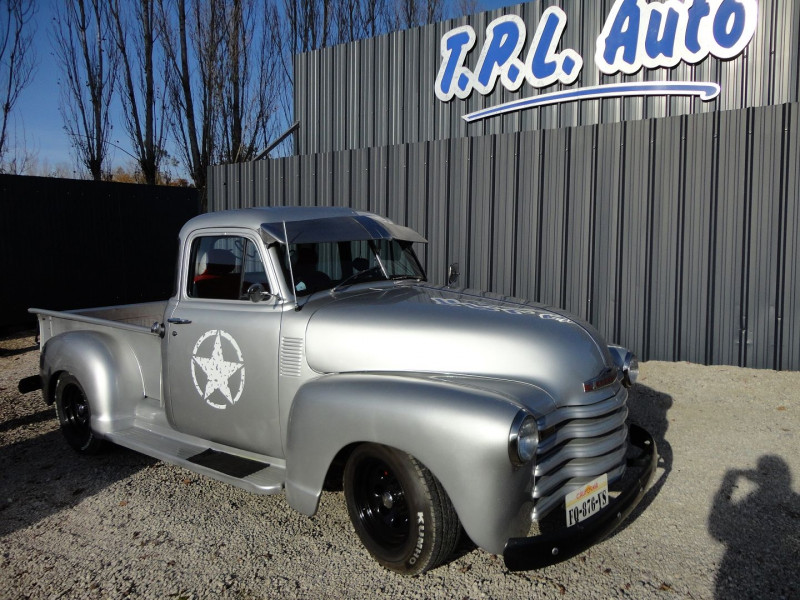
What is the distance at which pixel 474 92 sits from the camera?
1041cm

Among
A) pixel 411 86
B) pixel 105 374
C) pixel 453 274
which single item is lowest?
pixel 105 374

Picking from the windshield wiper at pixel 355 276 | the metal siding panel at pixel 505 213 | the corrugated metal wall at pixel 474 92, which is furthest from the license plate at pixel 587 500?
the corrugated metal wall at pixel 474 92

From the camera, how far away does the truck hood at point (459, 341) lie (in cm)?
322

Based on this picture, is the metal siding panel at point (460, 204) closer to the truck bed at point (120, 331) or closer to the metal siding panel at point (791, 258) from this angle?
the metal siding panel at point (791, 258)

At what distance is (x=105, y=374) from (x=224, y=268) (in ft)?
4.60

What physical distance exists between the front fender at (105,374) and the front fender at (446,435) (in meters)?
2.15

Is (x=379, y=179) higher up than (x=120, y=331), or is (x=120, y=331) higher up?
(x=379, y=179)

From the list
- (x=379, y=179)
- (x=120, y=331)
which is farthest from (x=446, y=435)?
(x=379, y=179)

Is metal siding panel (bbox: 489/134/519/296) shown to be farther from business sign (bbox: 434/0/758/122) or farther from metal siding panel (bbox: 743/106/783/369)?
metal siding panel (bbox: 743/106/783/369)

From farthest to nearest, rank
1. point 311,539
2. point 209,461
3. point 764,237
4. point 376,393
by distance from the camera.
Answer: point 764,237 → point 209,461 → point 311,539 → point 376,393

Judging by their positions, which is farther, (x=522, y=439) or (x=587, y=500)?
(x=587, y=500)

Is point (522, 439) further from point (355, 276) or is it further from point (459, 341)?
point (355, 276)

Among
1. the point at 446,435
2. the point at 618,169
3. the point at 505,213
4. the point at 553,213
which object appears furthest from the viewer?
the point at 505,213

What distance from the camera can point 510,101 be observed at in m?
10.0
